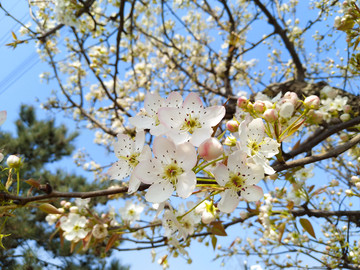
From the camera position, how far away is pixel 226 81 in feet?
8.36

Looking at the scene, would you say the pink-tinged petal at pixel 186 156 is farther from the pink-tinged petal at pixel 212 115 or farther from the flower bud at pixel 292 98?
the flower bud at pixel 292 98

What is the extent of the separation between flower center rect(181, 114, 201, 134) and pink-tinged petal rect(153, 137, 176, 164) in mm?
68

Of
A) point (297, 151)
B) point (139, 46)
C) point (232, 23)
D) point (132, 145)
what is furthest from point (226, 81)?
point (132, 145)

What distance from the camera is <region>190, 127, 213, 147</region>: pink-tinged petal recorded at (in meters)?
0.52

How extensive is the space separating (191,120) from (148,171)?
0.48 feet

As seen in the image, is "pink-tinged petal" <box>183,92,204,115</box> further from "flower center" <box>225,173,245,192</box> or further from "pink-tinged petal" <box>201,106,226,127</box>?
"flower center" <box>225,173,245,192</box>

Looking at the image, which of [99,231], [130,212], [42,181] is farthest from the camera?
[42,181]

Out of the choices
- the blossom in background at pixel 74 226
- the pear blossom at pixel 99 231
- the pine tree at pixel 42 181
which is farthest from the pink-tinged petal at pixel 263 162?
the pine tree at pixel 42 181

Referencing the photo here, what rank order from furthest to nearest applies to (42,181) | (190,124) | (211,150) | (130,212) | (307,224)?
(42,181)
(130,212)
(307,224)
(190,124)
(211,150)

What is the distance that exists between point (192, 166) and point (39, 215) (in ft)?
19.1

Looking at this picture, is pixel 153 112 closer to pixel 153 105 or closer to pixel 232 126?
pixel 153 105

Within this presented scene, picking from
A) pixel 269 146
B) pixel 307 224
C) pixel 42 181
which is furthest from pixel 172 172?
pixel 42 181

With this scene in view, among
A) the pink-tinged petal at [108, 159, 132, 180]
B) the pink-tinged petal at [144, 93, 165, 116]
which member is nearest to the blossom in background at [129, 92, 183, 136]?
the pink-tinged petal at [144, 93, 165, 116]

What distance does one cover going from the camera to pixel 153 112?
2.14ft
